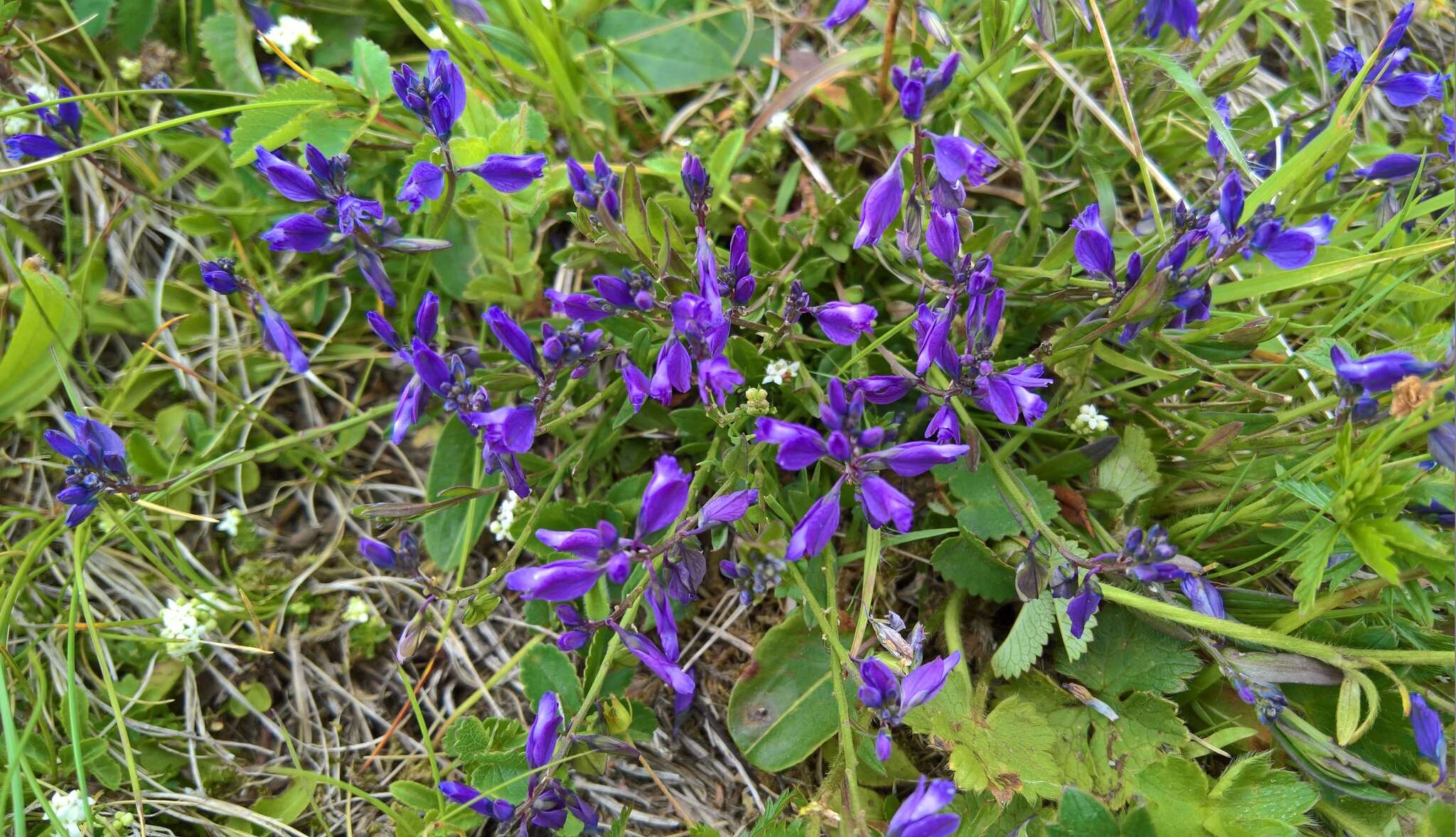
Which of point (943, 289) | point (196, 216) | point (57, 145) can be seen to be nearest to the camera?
point (943, 289)

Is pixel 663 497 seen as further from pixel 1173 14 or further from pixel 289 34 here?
pixel 289 34

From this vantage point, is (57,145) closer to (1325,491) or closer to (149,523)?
(149,523)

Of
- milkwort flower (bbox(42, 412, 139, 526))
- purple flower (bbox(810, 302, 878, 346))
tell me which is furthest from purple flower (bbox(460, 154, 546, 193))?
milkwort flower (bbox(42, 412, 139, 526))

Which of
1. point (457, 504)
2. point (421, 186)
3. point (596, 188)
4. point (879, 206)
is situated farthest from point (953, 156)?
point (457, 504)

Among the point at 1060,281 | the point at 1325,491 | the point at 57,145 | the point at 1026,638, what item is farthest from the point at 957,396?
the point at 57,145

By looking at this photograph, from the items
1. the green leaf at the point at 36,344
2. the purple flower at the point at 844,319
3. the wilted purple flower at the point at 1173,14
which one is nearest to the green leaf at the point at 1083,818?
the purple flower at the point at 844,319

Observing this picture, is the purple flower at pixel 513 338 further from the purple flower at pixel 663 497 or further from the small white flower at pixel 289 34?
the small white flower at pixel 289 34
